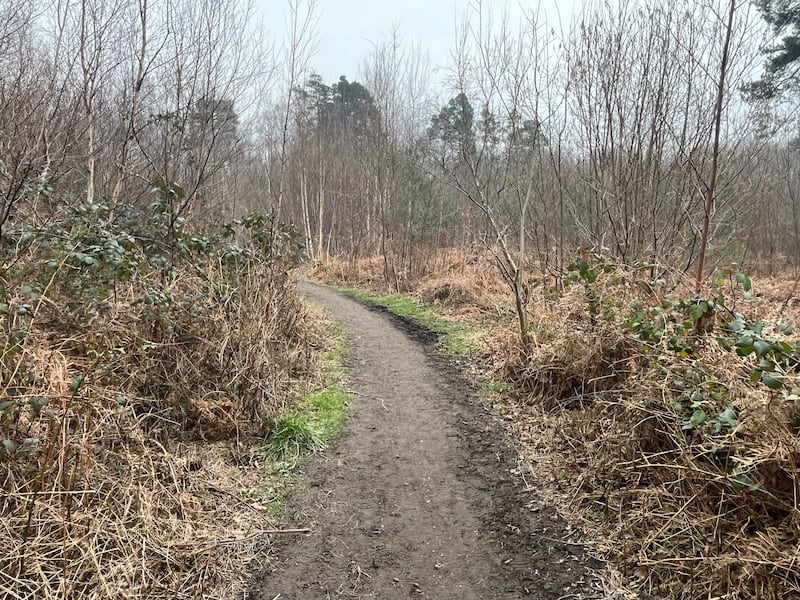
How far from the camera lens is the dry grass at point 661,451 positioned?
96.9 inches

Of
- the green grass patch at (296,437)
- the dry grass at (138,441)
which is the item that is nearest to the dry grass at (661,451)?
the green grass patch at (296,437)

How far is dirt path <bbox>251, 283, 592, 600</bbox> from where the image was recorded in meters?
2.84

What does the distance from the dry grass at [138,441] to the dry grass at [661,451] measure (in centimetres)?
225

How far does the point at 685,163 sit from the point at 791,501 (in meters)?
4.61

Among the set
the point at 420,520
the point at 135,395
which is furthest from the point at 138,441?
the point at 420,520

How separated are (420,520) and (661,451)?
5.43 ft

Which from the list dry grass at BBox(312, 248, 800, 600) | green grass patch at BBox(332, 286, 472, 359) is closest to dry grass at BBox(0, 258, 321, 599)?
dry grass at BBox(312, 248, 800, 600)

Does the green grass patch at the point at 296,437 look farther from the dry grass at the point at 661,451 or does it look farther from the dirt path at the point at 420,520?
the dry grass at the point at 661,451

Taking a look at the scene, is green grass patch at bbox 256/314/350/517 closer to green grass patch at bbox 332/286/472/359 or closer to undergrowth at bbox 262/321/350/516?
undergrowth at bbox 262/321/350/516

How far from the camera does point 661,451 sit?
10.7 feet

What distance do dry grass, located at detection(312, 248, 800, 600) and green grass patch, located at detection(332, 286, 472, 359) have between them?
1851 mm

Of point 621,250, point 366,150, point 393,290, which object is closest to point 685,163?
point 621,250

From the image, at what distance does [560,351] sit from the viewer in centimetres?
488

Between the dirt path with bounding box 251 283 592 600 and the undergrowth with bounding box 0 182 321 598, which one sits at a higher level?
the undergrowth with bounding box 0 182 321 598
